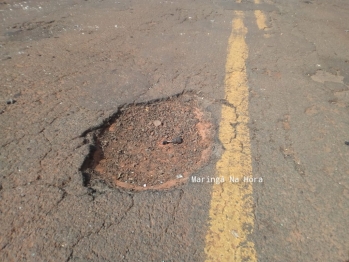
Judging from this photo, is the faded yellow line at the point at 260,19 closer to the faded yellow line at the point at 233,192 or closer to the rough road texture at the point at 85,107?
the rough road texture at the point at 85,107

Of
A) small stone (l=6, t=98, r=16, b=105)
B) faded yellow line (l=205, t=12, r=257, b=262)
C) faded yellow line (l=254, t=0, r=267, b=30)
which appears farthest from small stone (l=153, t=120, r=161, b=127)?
faded yellow line (l=254, t=0, r=267, b=30)

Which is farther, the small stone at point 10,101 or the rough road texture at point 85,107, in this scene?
the small stone at point 10,101

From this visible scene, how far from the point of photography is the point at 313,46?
4.60 metres

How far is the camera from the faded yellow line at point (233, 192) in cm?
184

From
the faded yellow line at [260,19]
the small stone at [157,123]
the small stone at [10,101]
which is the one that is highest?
the small stone at [10,101]

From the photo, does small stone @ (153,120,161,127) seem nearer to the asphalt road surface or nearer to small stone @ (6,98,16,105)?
the asphalt road surface

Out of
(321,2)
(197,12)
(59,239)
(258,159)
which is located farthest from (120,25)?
(321,2)

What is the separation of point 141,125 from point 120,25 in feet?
9.14

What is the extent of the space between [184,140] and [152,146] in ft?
0.99

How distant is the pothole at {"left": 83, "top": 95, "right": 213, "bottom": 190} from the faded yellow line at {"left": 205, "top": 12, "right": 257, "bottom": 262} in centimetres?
19

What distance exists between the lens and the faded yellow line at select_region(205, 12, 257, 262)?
1.84 meters

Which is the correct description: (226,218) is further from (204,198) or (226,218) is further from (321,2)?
(321,2)

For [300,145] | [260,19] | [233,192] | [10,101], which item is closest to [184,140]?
[233,192]

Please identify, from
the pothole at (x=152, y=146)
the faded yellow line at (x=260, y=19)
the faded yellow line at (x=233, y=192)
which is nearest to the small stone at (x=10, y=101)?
the pothole at (x=152, y=146)
